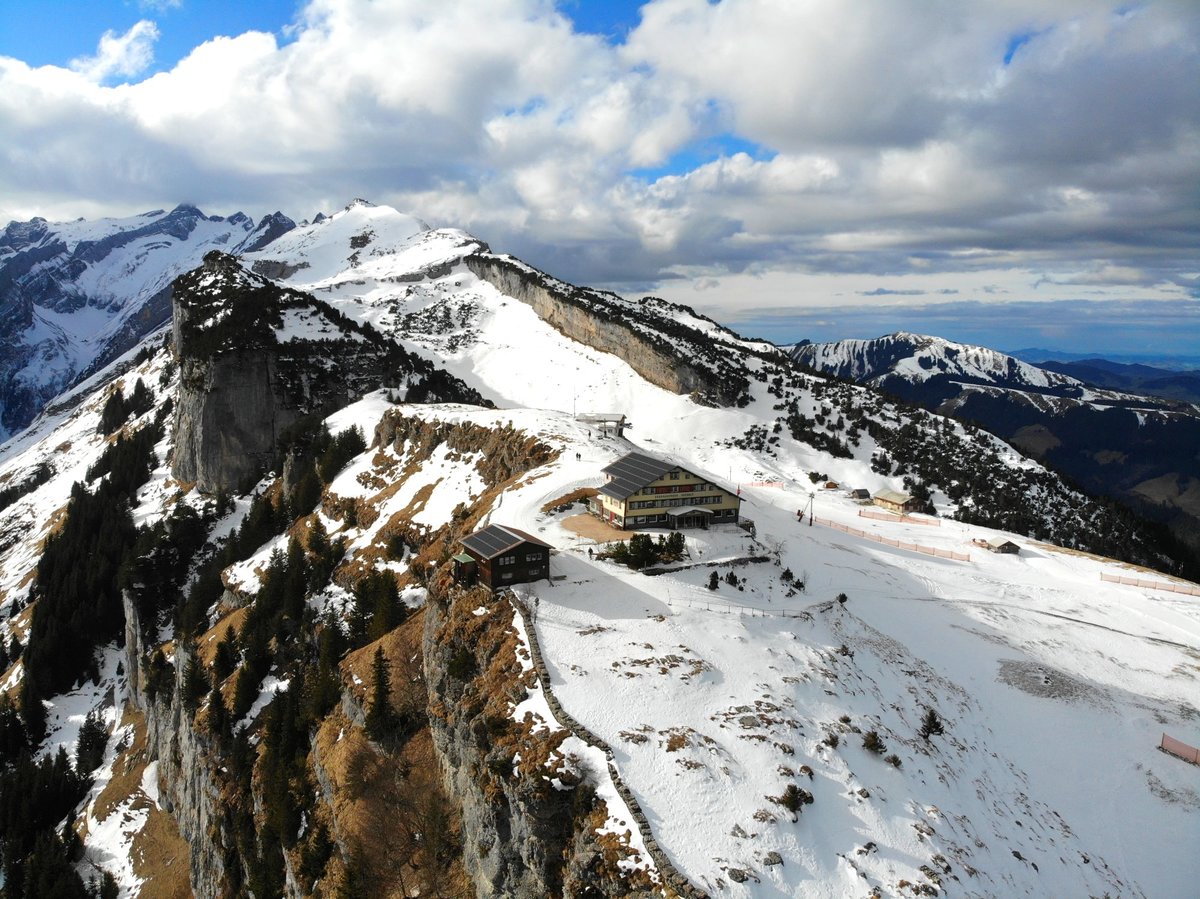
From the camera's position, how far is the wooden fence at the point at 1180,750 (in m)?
33.5

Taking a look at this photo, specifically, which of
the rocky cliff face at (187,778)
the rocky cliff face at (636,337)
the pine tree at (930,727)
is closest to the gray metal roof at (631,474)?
the pine tree at (930,727)

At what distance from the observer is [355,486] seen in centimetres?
6638

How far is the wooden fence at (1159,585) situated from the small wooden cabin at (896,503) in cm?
2215

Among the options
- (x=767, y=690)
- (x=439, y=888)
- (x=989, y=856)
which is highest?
(x=767, y=690)

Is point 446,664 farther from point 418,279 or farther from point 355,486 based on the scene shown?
point 418,279

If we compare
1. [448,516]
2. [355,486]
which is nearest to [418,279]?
[355,486]

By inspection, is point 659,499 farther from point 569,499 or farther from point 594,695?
point 594,695

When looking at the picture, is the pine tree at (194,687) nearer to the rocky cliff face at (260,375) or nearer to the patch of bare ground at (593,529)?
the patch of bare ground at (593,529)

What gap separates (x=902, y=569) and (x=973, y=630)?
853cm

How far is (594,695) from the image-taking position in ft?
85.7

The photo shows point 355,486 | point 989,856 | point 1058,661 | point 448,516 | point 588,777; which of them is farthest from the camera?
point 355,486

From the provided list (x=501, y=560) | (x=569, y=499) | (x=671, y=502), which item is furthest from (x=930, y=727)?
(x=569, y=499)

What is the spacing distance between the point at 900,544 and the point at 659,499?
28.6m

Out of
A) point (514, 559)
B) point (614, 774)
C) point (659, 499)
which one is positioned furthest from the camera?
point (659, 499)
